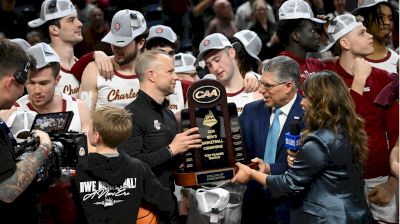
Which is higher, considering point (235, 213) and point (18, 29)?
point (18, 29)

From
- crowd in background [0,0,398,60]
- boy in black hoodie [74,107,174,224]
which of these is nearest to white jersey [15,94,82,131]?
boy in black hoodie [74,107,174,224]

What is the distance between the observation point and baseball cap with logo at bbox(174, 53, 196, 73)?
291 inches

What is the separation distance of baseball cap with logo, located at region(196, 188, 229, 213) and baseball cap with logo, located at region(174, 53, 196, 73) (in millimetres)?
2194

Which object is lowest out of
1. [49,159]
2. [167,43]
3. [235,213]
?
[235,213]

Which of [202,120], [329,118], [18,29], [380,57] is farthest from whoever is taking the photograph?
[18,29]

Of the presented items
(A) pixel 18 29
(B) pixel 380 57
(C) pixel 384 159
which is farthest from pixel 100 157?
(A) pixel 18 29

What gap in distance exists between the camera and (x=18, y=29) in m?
9.95

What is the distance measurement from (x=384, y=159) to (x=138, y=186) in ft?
6.59

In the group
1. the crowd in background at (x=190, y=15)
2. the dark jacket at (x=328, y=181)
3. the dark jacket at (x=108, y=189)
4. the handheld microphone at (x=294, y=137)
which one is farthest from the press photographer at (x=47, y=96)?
the crowd in background at (x=190, y=15)

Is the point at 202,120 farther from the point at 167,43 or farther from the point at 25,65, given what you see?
the point at 167,43

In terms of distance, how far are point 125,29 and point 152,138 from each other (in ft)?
4.31

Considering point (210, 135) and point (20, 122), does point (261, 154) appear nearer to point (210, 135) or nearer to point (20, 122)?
point (210, 135)

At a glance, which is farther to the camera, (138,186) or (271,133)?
(271,133)

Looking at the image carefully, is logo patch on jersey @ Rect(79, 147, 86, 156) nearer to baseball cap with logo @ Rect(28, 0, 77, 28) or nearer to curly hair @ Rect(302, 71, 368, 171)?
curly hair @ Rect(302, 71, 368, 171)
